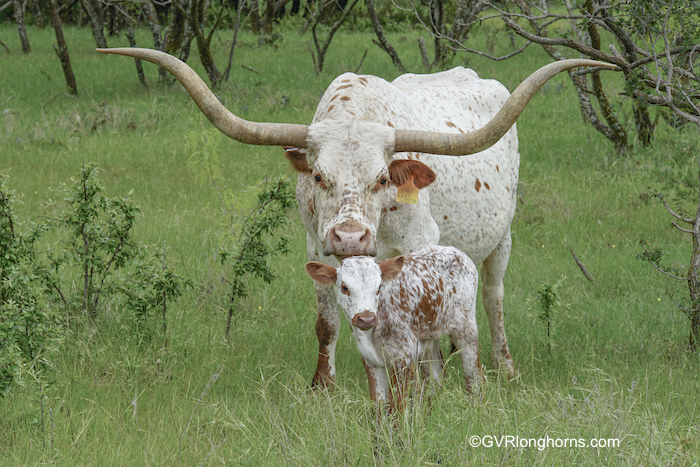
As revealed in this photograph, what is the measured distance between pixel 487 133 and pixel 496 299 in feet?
6.95

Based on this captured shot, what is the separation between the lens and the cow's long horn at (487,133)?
399 cm

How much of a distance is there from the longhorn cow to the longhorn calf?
0.17 metres

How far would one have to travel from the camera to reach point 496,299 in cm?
583

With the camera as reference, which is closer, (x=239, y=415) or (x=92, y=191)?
(x=239, y=415)

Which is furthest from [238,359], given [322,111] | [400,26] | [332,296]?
[400,26]

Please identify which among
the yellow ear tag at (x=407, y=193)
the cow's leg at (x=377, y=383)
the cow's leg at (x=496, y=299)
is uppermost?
the yellow ear tag at (x=407, y=193)

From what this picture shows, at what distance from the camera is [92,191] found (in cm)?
500

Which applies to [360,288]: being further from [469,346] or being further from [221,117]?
[221,117]

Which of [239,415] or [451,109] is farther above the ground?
[451,109]

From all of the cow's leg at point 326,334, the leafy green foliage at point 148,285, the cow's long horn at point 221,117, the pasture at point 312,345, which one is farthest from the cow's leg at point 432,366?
the leafy green foliage at point 148,285

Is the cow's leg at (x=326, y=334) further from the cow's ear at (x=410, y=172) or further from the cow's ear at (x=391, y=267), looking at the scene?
the cow's ear at (x=391, y=267)

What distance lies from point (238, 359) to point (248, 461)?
1.66m

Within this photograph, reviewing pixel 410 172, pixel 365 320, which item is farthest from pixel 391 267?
pixel 410 172

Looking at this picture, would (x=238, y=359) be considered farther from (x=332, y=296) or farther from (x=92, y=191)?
(x=92, y=191)
